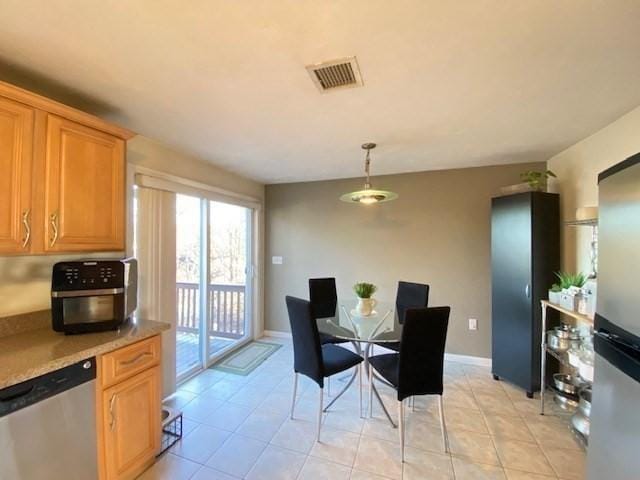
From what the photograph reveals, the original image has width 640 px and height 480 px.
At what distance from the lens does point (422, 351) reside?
6.23ft

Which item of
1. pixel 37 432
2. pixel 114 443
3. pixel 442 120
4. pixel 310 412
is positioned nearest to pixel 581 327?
pixel 442 120

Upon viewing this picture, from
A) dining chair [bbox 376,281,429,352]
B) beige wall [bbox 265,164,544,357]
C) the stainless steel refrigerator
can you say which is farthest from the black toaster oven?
beige wall [bbox 265,164,544,357]

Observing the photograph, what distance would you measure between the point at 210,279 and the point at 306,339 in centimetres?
168

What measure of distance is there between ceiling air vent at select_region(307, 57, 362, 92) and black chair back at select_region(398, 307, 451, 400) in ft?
4.71

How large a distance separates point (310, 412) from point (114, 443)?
55.2 inches

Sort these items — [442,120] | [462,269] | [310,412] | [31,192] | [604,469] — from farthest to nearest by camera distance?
[462,269]
[310,412]
[442,120]
[31,192]
[604,469]

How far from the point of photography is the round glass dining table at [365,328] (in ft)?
7.38

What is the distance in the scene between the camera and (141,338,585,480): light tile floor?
1.78 metres

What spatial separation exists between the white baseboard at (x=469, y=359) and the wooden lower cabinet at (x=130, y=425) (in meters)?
3.15

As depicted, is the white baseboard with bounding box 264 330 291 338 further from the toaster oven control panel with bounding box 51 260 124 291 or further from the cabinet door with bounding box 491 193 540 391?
the toaster oven control panel with bounding box 51 260 124 291

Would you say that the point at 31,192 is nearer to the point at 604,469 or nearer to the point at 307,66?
the point at 307,66

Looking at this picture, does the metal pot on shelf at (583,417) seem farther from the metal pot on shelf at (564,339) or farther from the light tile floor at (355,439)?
the metal pot on shelf at (564,339)

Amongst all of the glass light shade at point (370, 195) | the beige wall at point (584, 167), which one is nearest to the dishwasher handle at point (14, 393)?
the glass light shade at point (370, 195)

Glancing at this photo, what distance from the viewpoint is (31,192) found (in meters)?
1.49
